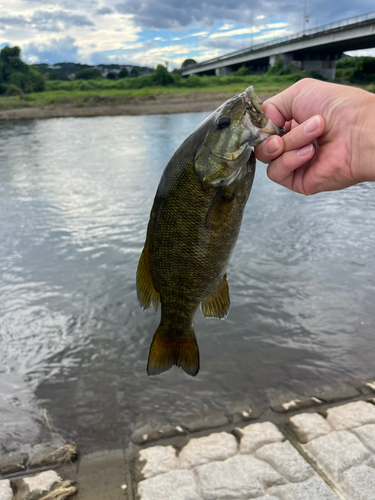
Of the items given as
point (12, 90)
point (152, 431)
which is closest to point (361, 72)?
point (12, 90)

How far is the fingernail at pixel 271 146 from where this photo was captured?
2225 mm

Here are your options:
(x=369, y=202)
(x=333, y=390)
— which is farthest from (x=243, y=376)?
(x=369, y=202)

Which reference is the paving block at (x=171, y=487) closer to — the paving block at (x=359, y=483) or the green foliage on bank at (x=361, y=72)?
the paving block at (x=359, y=483)

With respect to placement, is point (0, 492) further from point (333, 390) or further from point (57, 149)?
point (57, 149)

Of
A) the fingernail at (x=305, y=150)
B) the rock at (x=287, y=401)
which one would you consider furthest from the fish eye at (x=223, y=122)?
the rock at (x=287, y=401)

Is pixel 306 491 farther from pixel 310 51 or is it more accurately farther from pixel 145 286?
pixel 310 51

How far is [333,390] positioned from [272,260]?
3.99 m

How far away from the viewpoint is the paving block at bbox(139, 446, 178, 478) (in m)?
3.93

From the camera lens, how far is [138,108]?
46.1m

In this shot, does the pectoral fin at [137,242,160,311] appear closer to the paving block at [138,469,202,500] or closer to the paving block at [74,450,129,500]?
the paving block at [138,469,202,500]

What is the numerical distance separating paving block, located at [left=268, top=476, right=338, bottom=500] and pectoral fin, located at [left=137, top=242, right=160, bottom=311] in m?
2.33

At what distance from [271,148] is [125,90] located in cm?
5880

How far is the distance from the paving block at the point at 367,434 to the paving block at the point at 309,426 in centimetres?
26

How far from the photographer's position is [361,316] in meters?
6.68
